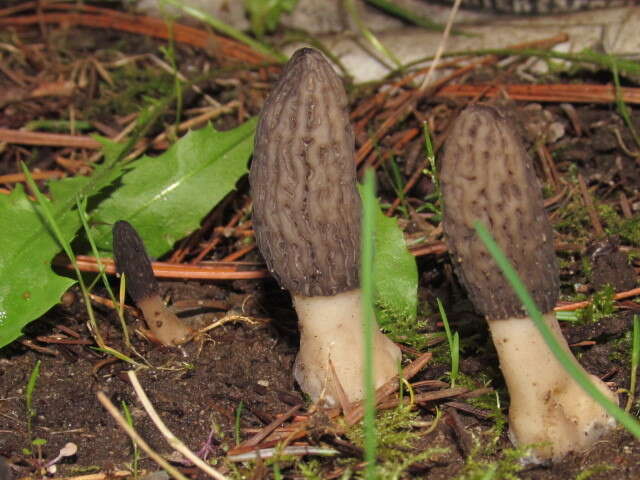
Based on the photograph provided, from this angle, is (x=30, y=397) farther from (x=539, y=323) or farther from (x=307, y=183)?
(x=539, y=323)

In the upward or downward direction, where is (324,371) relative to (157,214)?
downward

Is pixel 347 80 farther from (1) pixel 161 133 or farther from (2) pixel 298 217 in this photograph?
(2) pixel 298 217

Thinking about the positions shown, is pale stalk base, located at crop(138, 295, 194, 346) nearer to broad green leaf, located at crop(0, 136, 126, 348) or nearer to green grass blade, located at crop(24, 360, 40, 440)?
broad green leaf, located at crop(0, 136, 126, 348)

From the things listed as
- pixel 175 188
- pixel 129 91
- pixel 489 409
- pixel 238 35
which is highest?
pixel 238 35

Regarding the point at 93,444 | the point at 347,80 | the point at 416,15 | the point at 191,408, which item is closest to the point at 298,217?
the point at 191,408

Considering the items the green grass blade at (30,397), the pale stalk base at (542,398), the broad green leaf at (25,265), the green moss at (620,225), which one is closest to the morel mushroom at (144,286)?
the broad green leaf at (25,265)

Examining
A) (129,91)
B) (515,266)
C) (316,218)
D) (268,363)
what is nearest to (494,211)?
(515,266)

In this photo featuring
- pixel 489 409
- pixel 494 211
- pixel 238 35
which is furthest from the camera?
pixel 238 35
